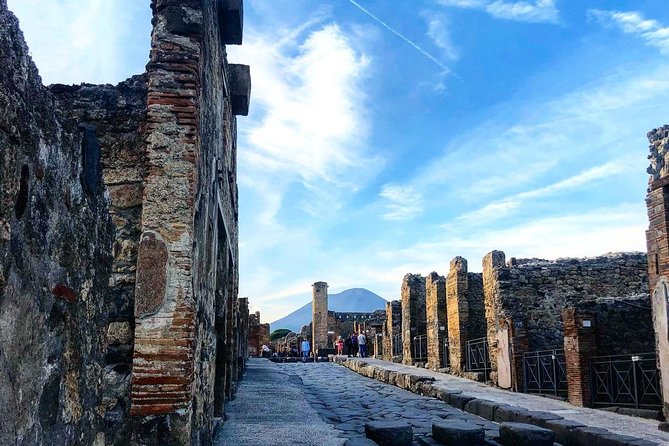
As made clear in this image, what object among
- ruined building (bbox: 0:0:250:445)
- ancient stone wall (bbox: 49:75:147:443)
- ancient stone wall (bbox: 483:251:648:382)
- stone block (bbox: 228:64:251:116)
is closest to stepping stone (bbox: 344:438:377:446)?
ruined building (bbox: 0:0:250:445)

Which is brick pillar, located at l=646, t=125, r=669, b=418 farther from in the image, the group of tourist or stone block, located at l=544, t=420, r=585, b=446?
the group of tourist

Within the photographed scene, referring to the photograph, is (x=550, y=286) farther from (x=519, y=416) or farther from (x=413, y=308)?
(x=519, y=416)

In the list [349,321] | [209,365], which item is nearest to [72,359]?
[209,365]

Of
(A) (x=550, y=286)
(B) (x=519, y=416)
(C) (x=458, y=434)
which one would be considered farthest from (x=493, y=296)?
(C) (x=458, y=434)

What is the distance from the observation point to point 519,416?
27.6 feet

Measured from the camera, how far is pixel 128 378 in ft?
15.8

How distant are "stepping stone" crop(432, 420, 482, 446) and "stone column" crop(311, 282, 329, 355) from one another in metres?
29.6

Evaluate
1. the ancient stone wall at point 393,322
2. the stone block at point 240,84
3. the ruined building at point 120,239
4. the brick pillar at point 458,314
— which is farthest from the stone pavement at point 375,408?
the ancient stone wall at point 393,322

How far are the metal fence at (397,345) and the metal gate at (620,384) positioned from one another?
42.0ft

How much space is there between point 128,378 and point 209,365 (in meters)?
1.64

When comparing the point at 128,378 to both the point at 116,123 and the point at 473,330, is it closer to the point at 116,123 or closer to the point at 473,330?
the point at 116,123

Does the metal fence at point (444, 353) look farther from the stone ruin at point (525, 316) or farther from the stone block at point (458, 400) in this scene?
the stone block at point (458, 400)

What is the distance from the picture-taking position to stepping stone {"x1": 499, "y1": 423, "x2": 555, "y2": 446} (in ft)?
22.6

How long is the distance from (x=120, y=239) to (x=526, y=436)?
4776mm
